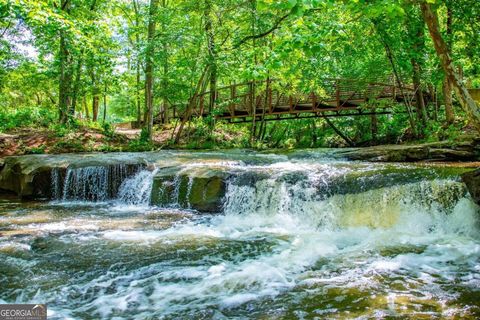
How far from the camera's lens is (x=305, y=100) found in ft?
58.7

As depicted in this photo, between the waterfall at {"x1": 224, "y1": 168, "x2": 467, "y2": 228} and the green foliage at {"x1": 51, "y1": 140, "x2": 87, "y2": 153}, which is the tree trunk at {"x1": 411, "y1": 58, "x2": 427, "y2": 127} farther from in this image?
the green foliage at {"x1": 51, "y1": 140, "x2": 87, "y2": 153}

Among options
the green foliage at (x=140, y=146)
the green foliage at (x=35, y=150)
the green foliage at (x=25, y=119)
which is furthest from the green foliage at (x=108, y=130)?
the green foliage at (x=35, y=150)

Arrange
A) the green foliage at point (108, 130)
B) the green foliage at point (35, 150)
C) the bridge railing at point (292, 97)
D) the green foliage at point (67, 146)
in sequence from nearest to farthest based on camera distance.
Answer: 1. the green foliage at point (35, 150)
2. the green foliage at point (67, 146)
3. the bridge railing at point (292, 97)
4. the green foliage at point (108, 130)

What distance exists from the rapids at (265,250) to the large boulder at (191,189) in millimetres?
124

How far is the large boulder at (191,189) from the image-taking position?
8.69 m

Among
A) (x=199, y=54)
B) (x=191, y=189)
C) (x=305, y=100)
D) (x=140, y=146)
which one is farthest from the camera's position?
(x=305, y=100)

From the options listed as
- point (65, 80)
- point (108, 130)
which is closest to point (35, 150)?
point (65, 80)

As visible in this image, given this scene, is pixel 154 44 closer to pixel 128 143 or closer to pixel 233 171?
pixel 128 143

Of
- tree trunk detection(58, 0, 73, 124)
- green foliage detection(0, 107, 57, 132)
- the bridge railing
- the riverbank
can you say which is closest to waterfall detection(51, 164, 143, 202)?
the riverbank

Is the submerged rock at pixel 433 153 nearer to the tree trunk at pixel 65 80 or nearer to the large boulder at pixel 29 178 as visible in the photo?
the large boulder at pixel 29 178

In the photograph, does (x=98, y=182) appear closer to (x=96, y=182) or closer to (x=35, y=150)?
(x=96, y=182)

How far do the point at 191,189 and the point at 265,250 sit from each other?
380 cm

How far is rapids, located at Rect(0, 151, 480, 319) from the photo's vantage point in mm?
3711

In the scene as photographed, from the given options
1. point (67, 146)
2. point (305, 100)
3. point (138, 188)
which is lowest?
point (138, 188)
